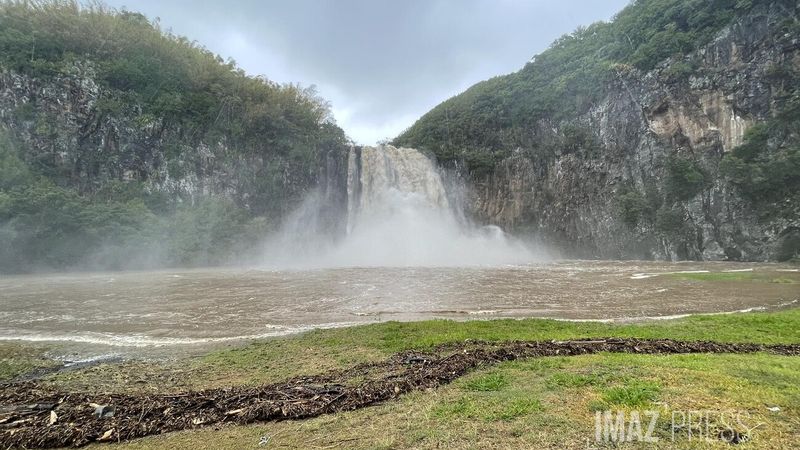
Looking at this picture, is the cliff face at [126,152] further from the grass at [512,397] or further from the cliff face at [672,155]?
the grass at [512,397]

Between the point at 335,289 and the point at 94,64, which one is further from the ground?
the point at 94,64

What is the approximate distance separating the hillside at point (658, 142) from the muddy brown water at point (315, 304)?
53.0 ft

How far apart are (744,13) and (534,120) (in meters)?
22.8

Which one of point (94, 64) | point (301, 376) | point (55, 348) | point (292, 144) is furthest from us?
point (292, 144)

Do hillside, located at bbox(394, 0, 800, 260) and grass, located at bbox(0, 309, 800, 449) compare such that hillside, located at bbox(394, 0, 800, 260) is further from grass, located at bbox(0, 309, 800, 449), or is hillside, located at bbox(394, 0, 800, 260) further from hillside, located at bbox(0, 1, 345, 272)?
grass, located at bbox(0, 309, 800, 449)

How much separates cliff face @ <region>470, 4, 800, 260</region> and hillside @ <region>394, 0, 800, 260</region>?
111mm

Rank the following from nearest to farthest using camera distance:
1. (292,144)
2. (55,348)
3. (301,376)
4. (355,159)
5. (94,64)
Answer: (301,376) < (55,348) < (94,64) < (355,159) < (292,144)

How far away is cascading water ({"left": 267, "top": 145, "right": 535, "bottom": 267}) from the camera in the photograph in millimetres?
50125

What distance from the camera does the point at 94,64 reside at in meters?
50.0

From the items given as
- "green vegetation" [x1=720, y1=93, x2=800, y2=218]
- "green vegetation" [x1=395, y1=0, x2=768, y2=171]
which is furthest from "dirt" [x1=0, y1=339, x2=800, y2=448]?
"green vegetation" [x1=395, y1=0, x2=768, y2=171]

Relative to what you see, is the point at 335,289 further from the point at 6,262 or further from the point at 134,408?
the point at 6,262

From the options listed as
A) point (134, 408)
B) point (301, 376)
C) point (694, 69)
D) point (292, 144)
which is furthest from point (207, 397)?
point (292, 144)

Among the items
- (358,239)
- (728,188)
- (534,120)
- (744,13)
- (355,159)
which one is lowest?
(358,239)

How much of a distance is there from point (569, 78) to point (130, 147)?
5447 cm
